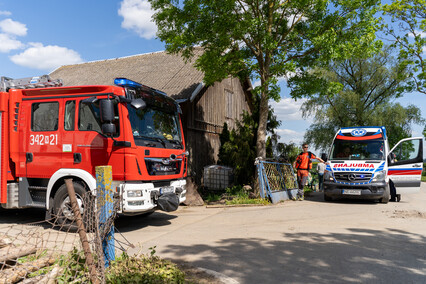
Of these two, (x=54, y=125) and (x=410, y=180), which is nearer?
(x=54, y=125)

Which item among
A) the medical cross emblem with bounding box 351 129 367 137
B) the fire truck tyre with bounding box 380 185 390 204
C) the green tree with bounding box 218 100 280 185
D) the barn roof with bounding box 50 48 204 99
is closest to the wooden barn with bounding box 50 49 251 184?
the barn roof with bounding box 50 48 204 99

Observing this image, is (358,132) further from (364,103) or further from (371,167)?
(364,103)

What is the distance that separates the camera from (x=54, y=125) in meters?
7.38

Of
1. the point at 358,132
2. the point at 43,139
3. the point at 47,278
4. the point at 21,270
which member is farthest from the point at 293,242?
the point at 358,132

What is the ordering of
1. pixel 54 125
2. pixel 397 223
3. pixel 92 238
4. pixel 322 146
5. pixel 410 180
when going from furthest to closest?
pixel 322 146, pixel 410 180, pixel 397 223, pixel 54 125, pixel 92 238

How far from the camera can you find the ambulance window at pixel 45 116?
7406 millimetres

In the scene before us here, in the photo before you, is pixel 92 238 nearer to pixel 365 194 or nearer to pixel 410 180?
pixel 365 194

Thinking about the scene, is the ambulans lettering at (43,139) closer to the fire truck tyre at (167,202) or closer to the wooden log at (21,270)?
the fire truck tyre at (167,202)

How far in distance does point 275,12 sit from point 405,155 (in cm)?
677

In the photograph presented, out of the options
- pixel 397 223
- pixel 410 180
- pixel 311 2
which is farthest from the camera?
pixel 410 180

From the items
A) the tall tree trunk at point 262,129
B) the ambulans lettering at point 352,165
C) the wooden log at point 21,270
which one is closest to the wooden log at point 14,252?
the wooden log at point 21,270

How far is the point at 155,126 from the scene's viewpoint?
Answer: 7750mm

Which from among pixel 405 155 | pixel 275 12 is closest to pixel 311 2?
pixel 275 12

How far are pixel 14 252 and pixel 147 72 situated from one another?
13.9m
